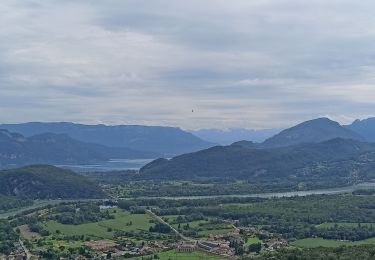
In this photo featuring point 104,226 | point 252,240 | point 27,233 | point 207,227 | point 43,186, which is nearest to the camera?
point 252,240

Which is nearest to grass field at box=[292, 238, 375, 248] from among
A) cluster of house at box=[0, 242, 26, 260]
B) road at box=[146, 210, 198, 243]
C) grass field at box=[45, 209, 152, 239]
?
road at box=[146, 210, 198, 243]

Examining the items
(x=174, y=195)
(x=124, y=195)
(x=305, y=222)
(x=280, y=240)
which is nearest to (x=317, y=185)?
(x=174, y=195)

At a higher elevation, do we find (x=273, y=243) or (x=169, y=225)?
(x=273, y=243)

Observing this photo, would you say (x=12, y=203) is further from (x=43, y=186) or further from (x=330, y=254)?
(x=330, y=254)

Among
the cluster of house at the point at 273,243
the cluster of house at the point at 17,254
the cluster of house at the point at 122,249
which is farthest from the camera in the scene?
the cluster of house at the point at 273,243

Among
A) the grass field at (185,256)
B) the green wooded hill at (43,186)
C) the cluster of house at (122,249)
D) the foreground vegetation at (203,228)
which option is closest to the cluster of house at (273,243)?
the foreground vegetation at (203,228)

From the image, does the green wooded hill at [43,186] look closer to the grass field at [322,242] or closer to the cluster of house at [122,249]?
the cluster of house at [122,249]

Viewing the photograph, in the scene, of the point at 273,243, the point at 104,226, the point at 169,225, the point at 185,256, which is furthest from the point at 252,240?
the point at 104,226
